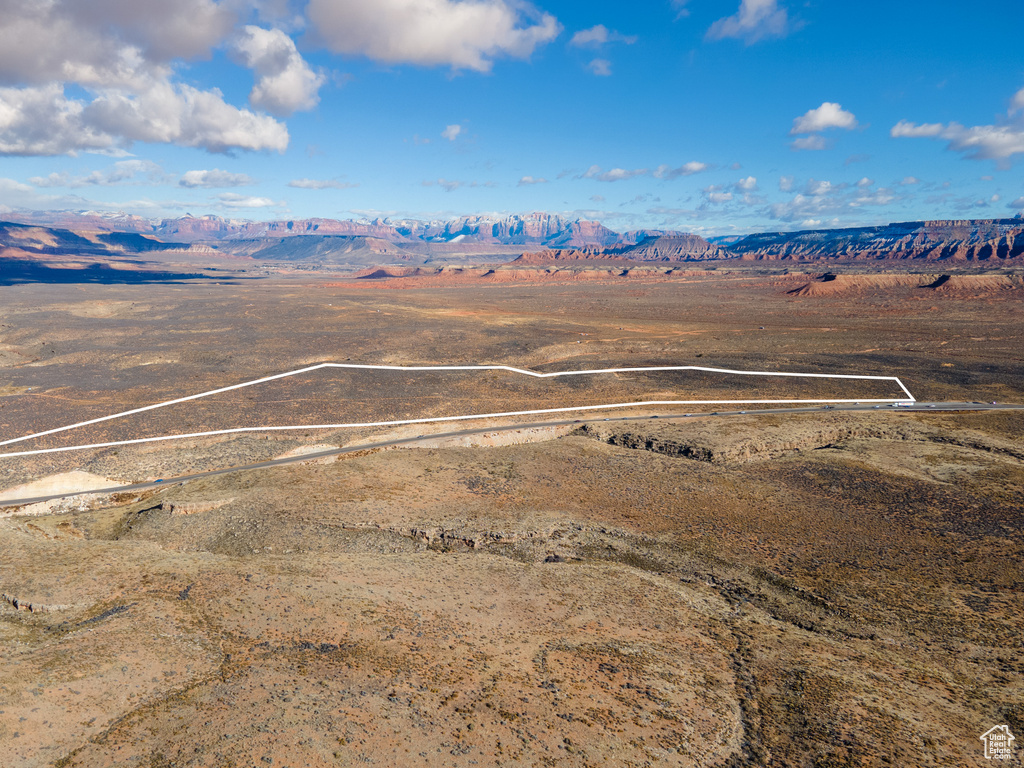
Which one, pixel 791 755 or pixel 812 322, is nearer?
pixel 791 755

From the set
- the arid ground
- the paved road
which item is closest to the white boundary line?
the arid ground

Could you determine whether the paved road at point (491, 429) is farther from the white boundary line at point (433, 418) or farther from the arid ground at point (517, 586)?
the white boundary line at point (433, 418)

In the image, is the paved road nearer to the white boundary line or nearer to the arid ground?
the arid ground

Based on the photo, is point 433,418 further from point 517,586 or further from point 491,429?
point 517,586

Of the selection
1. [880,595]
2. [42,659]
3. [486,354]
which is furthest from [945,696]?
[486,354]

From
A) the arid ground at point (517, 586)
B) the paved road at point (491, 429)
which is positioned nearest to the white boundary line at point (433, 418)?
the arid ground at point (517, 586)

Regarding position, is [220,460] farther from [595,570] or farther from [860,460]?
[860,460]

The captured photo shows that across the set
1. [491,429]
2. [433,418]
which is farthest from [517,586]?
[433,418]

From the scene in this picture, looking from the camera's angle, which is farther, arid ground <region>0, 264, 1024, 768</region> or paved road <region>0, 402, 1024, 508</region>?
paved road <region>0, 402, 1024, 508</region>
